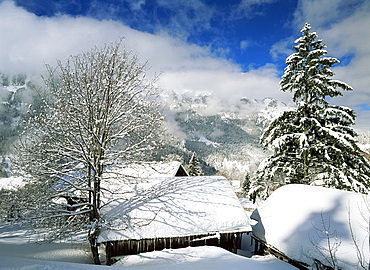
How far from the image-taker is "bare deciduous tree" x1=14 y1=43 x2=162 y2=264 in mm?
7566

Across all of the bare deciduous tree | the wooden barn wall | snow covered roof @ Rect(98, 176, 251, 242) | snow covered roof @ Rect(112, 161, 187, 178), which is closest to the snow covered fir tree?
snow covered roof @ Rect(98, 176, 251, 242)

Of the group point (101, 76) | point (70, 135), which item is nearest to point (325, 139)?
point (101, 76)

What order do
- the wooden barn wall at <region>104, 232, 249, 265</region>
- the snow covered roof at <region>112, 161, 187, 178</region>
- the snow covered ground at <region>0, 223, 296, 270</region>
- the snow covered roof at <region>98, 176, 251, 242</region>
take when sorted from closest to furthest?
1. the snow covered ground at <region>0, 223, 296, 270</region>
2. the snow covered roof at <region>112, 161, 187, 178</region>
3. the snow covered roof at <region>98, 176, 251, 242</region>
4. the wooden barn wall at <region>104, 232, 249, 265</region>

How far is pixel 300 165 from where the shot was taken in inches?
435

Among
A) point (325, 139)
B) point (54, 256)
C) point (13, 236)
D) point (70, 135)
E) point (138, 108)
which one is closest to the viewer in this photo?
point (70, 135)

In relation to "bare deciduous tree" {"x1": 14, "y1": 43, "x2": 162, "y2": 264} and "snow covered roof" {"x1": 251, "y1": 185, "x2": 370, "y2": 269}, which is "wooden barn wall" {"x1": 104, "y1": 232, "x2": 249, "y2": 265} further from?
"snow covered roof" {"x1": 251, "y1": 185, "x2": 370, "y2": 269}

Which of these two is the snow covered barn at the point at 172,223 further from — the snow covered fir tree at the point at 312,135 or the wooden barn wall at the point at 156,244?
the snow covered fir tree at the point at 312,135

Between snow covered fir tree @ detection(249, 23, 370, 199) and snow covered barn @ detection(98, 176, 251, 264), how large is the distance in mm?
2588

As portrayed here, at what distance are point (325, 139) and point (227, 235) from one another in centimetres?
757

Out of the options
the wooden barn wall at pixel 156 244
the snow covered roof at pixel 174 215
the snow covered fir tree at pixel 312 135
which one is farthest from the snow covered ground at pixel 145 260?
the snow covered fir tree at pixel 312 135

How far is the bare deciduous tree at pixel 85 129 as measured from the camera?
24.8 feet

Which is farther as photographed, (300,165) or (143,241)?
(300,165)

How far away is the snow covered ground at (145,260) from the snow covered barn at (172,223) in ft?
1.87

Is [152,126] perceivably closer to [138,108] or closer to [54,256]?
[138,108]
